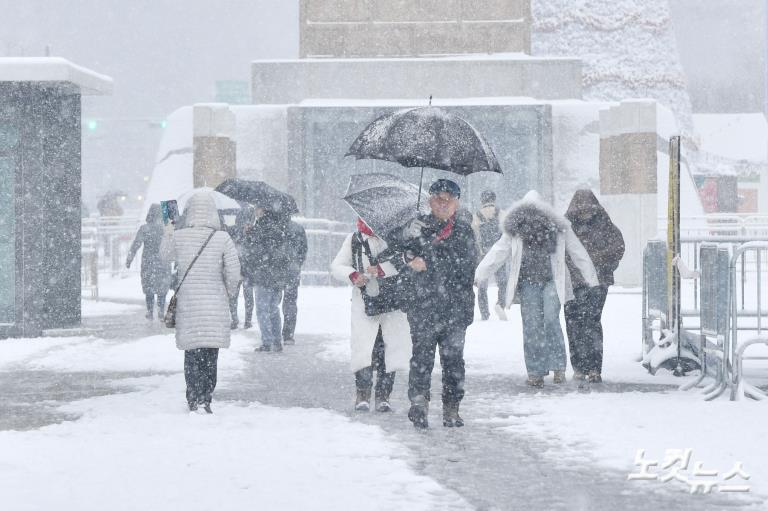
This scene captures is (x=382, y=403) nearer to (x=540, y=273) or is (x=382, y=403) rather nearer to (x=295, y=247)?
(x=540, y=273)

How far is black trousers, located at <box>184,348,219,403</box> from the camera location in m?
9.71

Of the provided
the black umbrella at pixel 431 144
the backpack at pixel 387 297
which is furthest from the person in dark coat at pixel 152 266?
the black umbrella at pixel 431 144

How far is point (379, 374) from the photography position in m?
9.93

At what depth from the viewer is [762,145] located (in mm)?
64625

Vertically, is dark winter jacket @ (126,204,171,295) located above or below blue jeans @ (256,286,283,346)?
above

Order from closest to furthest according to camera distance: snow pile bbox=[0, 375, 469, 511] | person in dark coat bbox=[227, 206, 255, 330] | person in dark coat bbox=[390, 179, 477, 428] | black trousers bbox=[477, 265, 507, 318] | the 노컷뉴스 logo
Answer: snow pile bbox=[0, 375, 469, 511] → the 노컷뉴스 logo → person in dark coat bbox=[390, 179, 477, 428] → person in dark coat bbox=[227, 206, 255, 330] → black trousers bbox=[477, 265, 507, 318]

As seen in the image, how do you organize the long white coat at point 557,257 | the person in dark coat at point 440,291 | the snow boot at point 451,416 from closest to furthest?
the person in dark coat at point 440,291, the snow boot at point 451,416, the long white coat at point 557,257

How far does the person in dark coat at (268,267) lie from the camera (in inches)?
574

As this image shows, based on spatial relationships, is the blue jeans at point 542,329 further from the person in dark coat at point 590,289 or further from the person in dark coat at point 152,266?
the person in dark coat at point 152,266

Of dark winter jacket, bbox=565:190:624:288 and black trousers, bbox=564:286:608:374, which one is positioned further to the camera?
dark winter jacket, bbox=565:190:624:288

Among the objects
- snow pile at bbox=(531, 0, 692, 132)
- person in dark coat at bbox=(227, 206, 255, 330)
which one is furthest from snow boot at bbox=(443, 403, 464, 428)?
snow pile at bbox=(531, 0, 692, 132)

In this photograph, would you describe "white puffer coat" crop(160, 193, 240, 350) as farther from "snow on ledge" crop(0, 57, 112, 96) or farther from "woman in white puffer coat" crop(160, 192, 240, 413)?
"snow on ledge" crop(0, 57, 112, 96)

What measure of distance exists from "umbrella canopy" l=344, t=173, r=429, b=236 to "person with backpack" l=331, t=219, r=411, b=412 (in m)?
0.19

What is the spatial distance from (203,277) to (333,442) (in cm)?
200
